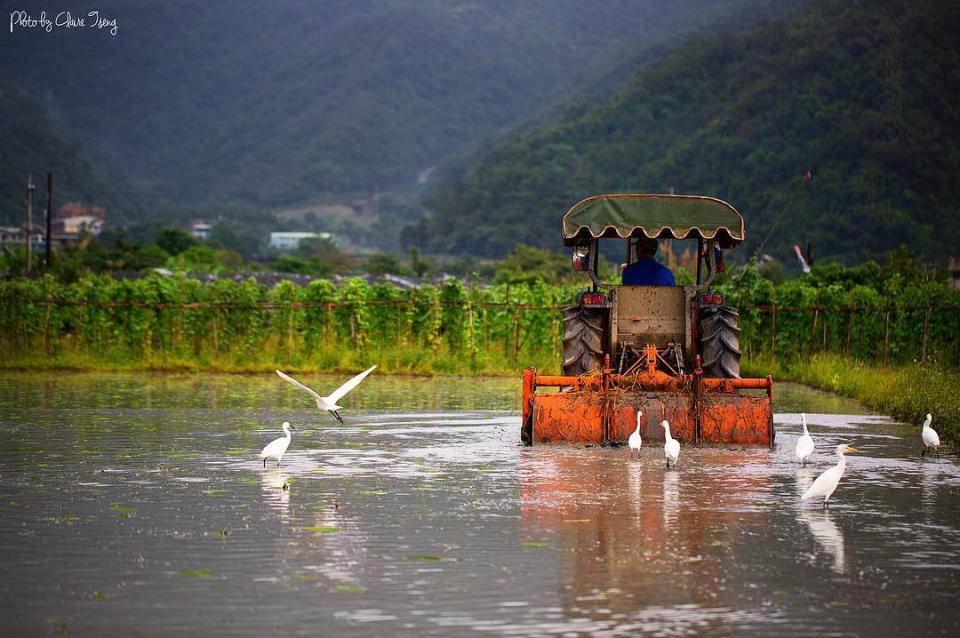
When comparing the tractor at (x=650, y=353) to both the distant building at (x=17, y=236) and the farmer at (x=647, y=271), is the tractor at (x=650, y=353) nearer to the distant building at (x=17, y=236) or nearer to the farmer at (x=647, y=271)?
the farmer at (x=647, y=271)

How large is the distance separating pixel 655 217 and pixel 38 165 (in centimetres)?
16736

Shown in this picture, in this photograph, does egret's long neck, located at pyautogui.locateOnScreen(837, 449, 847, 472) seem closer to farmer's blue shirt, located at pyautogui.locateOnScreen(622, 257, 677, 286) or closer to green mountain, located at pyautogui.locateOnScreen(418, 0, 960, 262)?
farmer's blue shirt, located at pyautogui.locateOnScreen(622, 257, 677, 286)

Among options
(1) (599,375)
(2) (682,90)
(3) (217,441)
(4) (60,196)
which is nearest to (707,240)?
(1) (599,375)

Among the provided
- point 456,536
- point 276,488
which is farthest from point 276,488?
point 456,536

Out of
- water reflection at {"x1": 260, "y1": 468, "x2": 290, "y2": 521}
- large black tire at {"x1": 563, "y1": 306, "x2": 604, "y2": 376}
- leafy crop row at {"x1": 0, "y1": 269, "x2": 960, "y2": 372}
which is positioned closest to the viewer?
water reflection at {"x1": 260, "y1": 468, "x2": 290, "y2": 521}

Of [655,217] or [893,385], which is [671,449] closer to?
[655,217]

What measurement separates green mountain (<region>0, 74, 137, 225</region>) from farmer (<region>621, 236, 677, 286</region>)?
486ft

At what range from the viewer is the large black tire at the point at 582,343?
725 inches

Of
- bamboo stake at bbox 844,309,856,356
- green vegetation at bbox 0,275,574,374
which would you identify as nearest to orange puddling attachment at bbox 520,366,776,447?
bamboo stake at bbox 844,309,856,356

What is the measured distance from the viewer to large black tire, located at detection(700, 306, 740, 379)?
18.5m

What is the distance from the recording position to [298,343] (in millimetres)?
33844

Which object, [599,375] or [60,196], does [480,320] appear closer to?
[599,375]

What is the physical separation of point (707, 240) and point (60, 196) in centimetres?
17189

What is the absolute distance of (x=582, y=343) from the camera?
18484 mm
